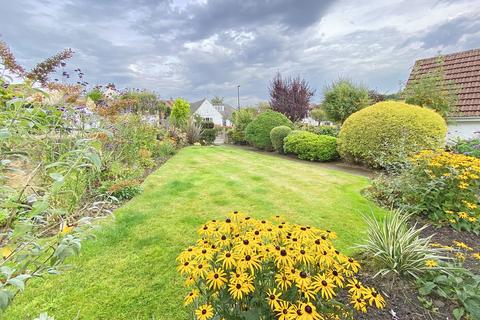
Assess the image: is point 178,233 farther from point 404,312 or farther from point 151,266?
point 404,312

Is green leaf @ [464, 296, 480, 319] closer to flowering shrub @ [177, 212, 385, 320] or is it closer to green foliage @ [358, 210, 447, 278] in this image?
green foliage @ [358, 210, 447, 278]

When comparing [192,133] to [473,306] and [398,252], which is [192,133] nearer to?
[398,252]

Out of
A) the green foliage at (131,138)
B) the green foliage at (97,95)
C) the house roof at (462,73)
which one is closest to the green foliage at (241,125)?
the green foliage at (131,138)

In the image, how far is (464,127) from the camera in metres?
10.7

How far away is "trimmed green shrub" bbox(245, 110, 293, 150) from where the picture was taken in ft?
46.0

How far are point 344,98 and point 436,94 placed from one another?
14.7 ft

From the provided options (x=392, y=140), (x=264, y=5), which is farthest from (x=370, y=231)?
(x=264, y=5)

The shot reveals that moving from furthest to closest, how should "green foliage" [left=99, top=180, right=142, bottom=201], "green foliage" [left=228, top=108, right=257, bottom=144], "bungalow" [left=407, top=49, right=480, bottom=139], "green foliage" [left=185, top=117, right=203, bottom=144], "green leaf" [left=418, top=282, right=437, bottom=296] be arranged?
"green foliage" [left=228, top=108, right=257, bottom=144]
"green foliage" [left=185, top=117, right=203, bottom=144]
"bungalow" [left=407, top=49, right=480, bottom=139]
"green foliage" [left=99, top=180, right=142, bottom=201]
"green leaf" [left=418, top=282, right=437, bottom=296]

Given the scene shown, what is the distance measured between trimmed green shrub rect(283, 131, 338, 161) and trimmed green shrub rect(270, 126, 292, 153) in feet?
4.37

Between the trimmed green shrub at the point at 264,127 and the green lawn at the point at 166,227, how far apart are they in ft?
21.5

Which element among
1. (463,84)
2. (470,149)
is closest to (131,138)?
(470,149)

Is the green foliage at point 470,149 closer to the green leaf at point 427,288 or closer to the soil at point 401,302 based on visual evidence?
the soil at point 401,302

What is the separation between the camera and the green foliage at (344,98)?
14.3 meters

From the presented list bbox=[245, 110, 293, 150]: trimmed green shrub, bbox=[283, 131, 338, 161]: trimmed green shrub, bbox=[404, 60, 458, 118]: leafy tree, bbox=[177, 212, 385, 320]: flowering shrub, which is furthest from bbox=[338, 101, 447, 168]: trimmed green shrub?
bbox=[177, 212, 385, 320]: flowering shrub
